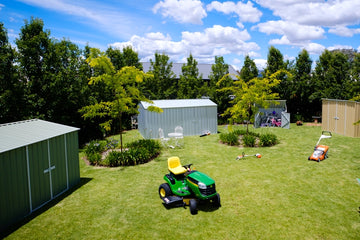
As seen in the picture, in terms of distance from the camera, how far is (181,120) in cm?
1980

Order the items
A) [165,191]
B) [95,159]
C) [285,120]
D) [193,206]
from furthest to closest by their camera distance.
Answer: [285,120]
[95,159]
[165,191]
[193,206]

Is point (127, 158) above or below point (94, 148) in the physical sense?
below

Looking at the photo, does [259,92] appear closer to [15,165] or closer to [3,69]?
[15,165]

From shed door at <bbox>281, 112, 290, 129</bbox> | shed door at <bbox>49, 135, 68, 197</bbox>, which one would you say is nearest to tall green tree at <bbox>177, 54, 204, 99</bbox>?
shed door at <bbox>281, 112, 290, 129</bbox>

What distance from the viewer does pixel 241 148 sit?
50.7 feet

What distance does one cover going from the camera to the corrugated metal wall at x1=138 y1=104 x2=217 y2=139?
19.1m

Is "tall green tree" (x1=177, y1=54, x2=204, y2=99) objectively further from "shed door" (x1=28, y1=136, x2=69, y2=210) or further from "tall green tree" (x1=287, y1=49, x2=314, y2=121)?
"shed door" (x1=28, y1=136, x2=69, y2=210)

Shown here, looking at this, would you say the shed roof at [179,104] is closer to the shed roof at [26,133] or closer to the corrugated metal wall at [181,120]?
the corrugated metal wall at [181,120]

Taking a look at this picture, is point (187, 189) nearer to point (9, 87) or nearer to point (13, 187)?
point (13, 187)

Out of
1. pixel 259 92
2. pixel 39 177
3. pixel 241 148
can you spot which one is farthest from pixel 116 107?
pixel 259 92

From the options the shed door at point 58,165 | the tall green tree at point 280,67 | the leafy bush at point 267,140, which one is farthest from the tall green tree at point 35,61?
the tall green tree at point 280,67

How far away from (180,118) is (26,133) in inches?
497

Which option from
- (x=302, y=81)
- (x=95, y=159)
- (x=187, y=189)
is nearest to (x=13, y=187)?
(x=187, y=189)

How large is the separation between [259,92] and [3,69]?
15453 millimetres
